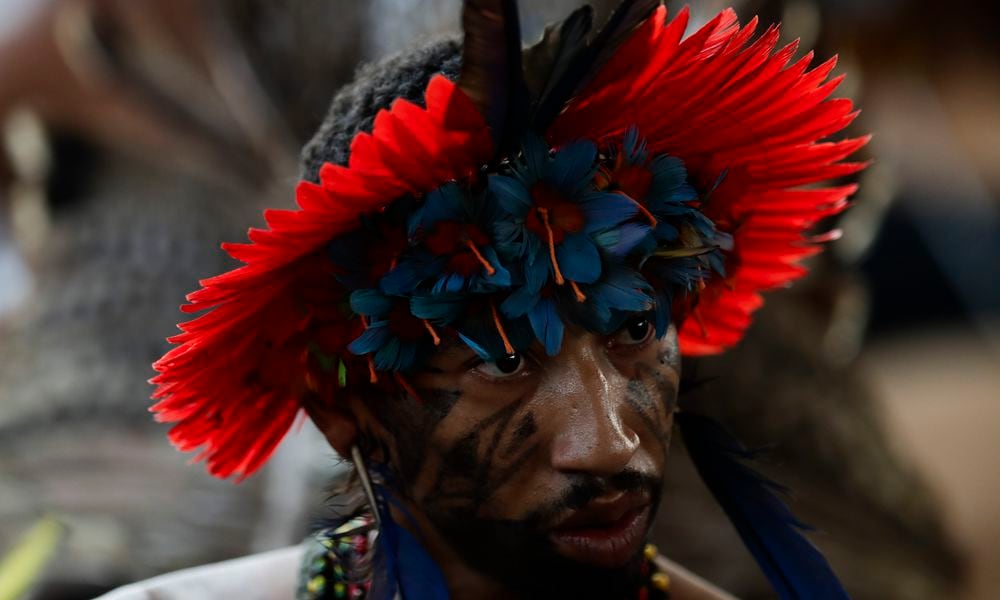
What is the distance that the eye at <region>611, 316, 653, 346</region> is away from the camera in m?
1.38

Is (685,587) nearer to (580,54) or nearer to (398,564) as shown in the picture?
(398,564)

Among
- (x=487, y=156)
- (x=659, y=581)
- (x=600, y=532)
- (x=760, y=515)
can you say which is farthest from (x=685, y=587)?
(x=487, y=156)

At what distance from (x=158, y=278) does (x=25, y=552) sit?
1882 mm

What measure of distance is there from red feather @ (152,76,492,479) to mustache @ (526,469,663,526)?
0.32m

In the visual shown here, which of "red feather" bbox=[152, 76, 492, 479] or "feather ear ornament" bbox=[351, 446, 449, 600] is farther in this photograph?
"feather ear ornament" bbox=[351, 446, 449, 600]

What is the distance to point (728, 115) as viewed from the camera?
1.38 metres

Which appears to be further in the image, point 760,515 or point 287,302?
point 760,515

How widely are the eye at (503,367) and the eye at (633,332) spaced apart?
12cm

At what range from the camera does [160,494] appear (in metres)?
3.08

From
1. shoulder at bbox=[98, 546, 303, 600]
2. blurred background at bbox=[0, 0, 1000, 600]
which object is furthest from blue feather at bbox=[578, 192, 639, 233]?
blurred background at bbox=[0, 0, 1000, 600]

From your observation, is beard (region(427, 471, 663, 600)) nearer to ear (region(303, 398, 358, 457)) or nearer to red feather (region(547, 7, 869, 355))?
ear (region(303, 398, 358, 457))

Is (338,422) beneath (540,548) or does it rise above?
above

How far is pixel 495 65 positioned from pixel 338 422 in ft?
1.75

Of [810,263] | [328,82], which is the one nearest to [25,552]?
[328,82]
